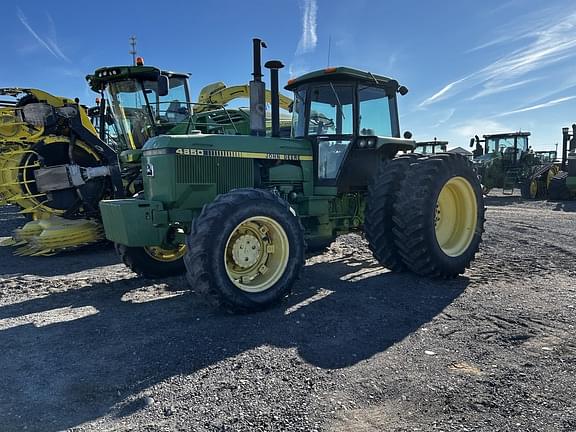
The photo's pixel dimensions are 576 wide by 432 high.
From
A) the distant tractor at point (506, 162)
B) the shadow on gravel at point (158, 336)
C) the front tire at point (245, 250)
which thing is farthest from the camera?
the distant tractor at point (506, 162)

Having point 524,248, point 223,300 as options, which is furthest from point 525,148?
point 223,300

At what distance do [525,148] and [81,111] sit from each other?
1991 centimetres

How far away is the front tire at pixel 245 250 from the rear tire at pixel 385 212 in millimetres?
1152

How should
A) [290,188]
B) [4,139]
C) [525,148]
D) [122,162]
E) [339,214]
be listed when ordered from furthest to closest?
[525,148], [122,162], [4,139], [339,214], [290,188]

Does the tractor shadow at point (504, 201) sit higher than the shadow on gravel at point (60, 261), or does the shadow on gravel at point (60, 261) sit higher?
the tractor shadow at point (504, 201)

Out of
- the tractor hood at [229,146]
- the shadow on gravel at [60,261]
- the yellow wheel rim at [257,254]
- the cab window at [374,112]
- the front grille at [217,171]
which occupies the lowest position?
the shadow on gravel at [60,261]

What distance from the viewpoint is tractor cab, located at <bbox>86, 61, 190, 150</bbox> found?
9031 millimetres

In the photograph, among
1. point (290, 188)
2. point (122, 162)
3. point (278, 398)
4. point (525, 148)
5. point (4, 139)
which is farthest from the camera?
point (525, 148)

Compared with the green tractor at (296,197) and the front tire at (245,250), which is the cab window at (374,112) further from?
the front tire at (245,250)

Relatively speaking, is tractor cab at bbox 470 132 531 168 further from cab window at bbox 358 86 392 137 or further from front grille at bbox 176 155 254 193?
front grille at bbox 176 155 254 193

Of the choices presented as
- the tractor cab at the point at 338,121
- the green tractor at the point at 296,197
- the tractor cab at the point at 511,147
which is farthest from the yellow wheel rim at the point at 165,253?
the tractor cab at the point at 511,147

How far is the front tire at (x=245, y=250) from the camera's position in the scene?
13.4 feet

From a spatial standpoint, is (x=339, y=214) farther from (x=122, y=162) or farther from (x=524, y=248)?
(x=122, y=162)

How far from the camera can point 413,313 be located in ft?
14.1
